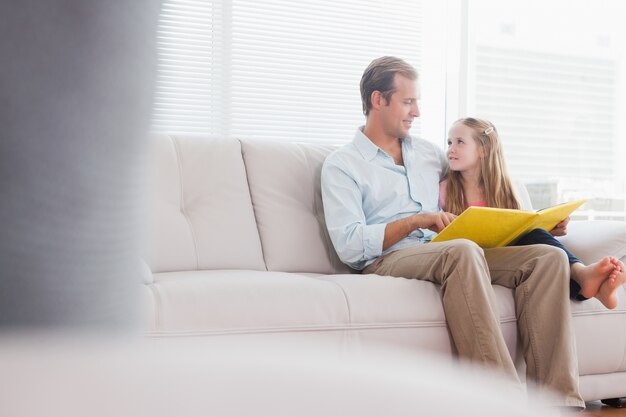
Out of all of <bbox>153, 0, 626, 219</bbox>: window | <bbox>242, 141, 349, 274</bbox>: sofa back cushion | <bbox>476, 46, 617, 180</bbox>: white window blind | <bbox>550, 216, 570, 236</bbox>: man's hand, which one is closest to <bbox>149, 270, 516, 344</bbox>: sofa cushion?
<bbox>242, 141, 349, 274</bbox>: sofa back cushion

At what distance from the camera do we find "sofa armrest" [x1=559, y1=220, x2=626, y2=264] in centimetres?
252

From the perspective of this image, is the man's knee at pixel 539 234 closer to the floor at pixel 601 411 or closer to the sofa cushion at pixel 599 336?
the sofa cushion at pixel 599 336

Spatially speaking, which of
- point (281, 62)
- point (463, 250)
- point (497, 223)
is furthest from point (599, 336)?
point (281, 62)

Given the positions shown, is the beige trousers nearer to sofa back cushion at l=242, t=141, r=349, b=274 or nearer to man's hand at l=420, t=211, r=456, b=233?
man's hand at l=420, t=211, r=456, b=233

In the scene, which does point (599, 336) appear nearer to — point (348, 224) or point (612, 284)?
point (612, 284)

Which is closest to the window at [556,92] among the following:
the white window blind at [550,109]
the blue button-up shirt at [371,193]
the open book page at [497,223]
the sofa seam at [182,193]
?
the white window blind at [550,109]

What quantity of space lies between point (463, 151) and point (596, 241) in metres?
0.56

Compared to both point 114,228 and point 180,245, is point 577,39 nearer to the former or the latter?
point 180,245

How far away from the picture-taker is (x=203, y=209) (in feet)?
8.47

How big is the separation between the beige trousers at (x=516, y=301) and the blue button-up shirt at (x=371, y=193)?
0.37 feet

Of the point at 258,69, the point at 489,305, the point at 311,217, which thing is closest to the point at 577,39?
the point at 258,69

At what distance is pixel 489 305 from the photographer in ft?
6.95

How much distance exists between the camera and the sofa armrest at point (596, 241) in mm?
2518

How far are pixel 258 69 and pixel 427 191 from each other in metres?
1.29
